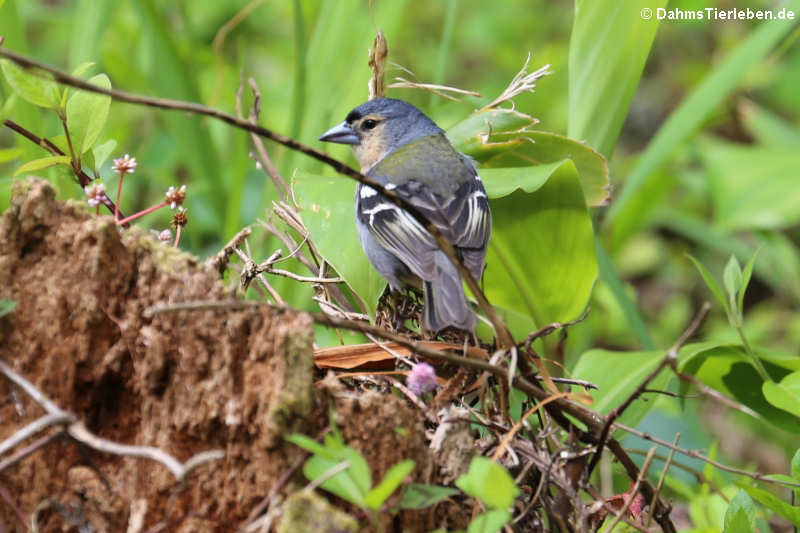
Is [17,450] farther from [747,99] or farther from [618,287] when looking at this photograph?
[747,99]

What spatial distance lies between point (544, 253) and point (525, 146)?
0.36 m

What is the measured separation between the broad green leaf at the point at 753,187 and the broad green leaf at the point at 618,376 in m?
2.53

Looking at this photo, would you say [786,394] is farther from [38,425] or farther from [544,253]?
[38,425]

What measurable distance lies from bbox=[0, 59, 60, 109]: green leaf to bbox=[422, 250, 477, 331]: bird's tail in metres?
1.08

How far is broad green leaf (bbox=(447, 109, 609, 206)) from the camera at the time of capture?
2783 mm

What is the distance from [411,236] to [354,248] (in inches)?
8.3

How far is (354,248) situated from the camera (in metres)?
2.64

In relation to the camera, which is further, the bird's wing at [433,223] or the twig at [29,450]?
the bird's wing at [433,223]

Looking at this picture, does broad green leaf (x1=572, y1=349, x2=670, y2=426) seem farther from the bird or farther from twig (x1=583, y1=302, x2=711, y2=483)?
twig (x1=583, y1=302, x2=711, y2=483)

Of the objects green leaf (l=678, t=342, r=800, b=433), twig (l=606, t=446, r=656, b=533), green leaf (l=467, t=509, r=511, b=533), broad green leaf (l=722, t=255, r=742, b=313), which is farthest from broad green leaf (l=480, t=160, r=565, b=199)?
green leaf (l=467, t=509, r=511, b=533)

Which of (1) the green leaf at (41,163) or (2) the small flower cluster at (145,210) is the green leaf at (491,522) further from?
(1) the green leaf at (41,163)

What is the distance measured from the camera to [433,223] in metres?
2.63

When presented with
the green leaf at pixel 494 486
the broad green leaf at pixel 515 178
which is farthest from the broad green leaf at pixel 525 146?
the green leaf at pixel 494 486

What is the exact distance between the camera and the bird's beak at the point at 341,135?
3486 millimetres
